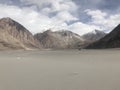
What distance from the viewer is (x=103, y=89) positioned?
24.7 ft

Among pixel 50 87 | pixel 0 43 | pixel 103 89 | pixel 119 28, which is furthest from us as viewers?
pixel 0 43

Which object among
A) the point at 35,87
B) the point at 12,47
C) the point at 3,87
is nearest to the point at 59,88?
the point at 35,87

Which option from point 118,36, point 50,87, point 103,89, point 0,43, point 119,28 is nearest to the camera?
point 103,89

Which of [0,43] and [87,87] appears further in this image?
[0,43]

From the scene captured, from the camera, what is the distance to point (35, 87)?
27.0ft

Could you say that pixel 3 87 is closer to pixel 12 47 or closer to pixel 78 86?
pixel 78 86

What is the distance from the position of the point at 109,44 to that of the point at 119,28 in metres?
23.6

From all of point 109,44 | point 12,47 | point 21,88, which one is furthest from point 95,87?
A: point 12,47

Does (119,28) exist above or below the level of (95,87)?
above

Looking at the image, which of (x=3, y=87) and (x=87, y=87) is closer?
(x=87, y=87)

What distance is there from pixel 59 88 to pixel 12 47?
194 m

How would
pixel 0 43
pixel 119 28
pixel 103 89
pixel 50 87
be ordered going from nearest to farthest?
pixel 103 89 → pixel 50 87 → pixel 119 28 → pixel 0 43

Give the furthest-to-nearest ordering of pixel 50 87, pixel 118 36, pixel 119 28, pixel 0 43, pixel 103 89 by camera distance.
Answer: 1. pixel 0 43
2. pixel 119 28
3. pixel 118 36
4. pixel 50 87
5. pixel 103 89

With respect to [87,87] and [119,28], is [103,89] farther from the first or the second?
[119,28]
